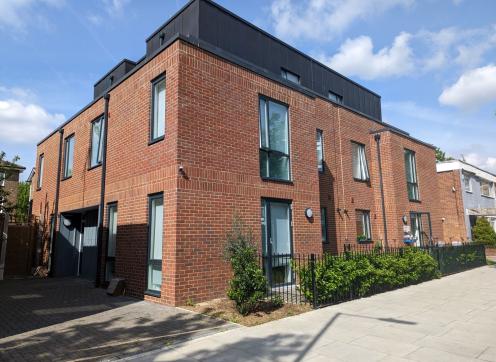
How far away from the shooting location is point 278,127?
11.1m

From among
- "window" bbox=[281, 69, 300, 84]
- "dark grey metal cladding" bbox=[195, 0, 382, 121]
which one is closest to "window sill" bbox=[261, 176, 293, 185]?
"dark grey metal cladding" bbox=[195, 0, 382, 121]

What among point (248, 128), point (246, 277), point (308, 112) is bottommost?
point (246, 277)

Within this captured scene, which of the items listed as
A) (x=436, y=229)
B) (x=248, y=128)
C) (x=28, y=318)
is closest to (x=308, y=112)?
(x=248, y=128)

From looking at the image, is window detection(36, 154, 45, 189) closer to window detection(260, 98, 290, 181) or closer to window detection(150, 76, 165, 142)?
window detection(150, 76, 165, 142)

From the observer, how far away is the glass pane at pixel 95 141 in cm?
1246

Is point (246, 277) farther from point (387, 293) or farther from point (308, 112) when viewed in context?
point (308, 112)

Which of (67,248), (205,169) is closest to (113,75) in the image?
(67,248)

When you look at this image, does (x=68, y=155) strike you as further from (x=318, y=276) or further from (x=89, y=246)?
(x=318, y=276)

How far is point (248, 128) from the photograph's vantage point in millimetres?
10047

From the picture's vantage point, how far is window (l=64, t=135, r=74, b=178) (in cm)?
1449

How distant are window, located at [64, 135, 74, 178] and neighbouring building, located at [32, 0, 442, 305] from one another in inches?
2.2

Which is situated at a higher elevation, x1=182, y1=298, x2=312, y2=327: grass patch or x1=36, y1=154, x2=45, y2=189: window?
x1=36, y1=154, x2=45, y2=189: window

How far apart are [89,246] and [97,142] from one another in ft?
12.2

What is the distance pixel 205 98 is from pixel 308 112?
4.29 meters
